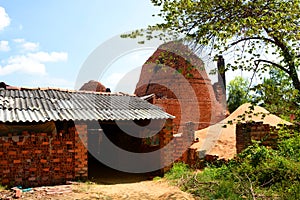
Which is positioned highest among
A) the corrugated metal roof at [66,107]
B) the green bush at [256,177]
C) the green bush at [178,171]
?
the corrugated metal roof at [66,107]

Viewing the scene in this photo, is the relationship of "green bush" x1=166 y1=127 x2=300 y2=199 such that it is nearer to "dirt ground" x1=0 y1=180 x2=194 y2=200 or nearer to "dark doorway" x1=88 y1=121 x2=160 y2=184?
"dirt ground" x1=0 y1=180 x2=194 y2=200

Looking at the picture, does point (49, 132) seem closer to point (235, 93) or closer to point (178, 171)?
point (178, 171)

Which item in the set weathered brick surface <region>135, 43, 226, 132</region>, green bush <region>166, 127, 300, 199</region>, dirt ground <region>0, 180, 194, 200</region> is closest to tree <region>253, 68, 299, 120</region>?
green bush <region>166, 127, 300, 199</region>

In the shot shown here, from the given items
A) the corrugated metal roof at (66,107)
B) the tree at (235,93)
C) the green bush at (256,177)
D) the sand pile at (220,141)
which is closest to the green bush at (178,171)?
the green bush at (256,177)

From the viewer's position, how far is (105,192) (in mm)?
7730

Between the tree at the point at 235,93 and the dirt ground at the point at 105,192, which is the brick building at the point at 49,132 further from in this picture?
the tree at the point at 235,93

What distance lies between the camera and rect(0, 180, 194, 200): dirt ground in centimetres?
699

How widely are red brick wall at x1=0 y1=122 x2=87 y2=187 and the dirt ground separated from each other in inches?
26.1

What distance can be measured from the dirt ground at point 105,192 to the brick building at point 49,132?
764 millimetres

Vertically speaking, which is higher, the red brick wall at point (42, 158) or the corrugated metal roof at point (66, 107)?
the corrugated metal roof at point (66, 107)

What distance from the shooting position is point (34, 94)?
1045 centimetres

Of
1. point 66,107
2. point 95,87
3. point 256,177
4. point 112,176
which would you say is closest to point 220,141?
point 112,176

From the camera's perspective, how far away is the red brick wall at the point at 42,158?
324 inches

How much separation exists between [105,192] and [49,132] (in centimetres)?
256
